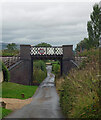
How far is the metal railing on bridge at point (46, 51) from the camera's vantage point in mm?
32656

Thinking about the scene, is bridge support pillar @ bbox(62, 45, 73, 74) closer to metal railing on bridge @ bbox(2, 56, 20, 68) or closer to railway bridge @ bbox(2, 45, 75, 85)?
railway bridge @ bbox(2, 45, 75, 85)

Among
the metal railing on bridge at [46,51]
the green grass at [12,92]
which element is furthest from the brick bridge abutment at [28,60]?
the green grass at [12,92]

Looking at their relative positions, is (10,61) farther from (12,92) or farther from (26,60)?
(12,92)

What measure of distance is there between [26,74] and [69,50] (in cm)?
847

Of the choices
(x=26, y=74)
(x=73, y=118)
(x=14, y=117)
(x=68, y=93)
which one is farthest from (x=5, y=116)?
(x=26, y=74)

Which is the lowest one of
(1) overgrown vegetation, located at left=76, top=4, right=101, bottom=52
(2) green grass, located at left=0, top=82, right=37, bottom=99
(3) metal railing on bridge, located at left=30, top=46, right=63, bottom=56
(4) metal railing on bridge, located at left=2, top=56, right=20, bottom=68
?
(2) green grass, located at left=0, top=82, right=37, bottom=99

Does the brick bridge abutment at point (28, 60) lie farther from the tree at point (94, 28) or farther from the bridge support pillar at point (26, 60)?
the tree at point (94, 28)

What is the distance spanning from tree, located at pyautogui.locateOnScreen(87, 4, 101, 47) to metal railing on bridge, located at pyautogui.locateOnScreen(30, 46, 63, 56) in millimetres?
5858

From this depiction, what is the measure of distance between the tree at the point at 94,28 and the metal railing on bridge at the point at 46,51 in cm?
586

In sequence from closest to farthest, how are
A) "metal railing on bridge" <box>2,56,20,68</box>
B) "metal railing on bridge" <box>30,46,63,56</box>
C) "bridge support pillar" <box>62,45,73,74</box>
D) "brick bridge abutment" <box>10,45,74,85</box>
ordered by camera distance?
"metal railing on bridge" <box>2,56,20,68</box>
"brick bridge abutment" <box>10,45,74,85</box>
"bridge support pillar" <box>62,45,73,74</box>
"metal railing on bridge" <box>30,46,63,56</box>

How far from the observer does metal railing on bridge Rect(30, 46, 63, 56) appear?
107 feet

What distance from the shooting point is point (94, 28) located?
33.6m

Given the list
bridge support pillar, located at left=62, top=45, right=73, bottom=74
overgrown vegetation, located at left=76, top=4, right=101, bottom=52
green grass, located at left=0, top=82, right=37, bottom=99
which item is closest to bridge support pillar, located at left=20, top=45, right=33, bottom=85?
bridge support pillar, located at left=62, top=45, right=73, bottom=74

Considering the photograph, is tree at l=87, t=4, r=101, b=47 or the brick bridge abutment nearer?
the brick bridge abutment
